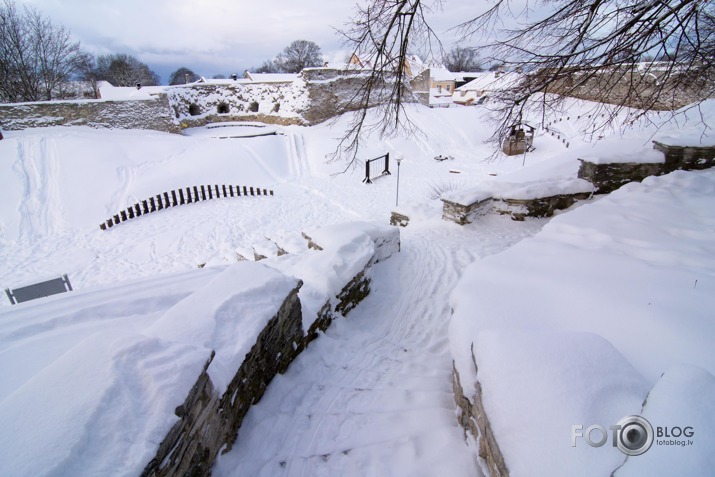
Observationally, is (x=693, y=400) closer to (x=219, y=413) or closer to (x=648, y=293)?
(x=648, y=293)

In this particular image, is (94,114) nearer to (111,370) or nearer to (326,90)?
(326,90)

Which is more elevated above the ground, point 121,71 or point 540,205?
point 121,71

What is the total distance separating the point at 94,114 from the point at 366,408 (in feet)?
75.6

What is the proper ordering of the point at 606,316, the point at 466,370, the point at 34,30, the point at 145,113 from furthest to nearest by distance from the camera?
the point at 34,30 → the point at 145,113 → the point at 606,316 → the point at 466,370

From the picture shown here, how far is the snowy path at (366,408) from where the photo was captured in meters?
2.19

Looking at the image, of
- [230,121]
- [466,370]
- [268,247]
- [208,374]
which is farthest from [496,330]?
[230,121]

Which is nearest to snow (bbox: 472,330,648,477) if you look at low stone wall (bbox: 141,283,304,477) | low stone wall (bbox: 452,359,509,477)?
low stone wall (bbox: 452,359,509,477)

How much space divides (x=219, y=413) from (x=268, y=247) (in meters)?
5.04

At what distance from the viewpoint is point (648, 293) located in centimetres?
266

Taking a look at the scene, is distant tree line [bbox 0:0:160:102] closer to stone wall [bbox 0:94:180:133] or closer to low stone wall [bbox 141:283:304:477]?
stone wall [bbox 0:94:180:133]

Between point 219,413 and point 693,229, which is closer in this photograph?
point 219,413

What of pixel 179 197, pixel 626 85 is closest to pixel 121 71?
pixel 179 197

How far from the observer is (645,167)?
7.31m

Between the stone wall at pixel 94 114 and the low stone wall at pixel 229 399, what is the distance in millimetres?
21585
